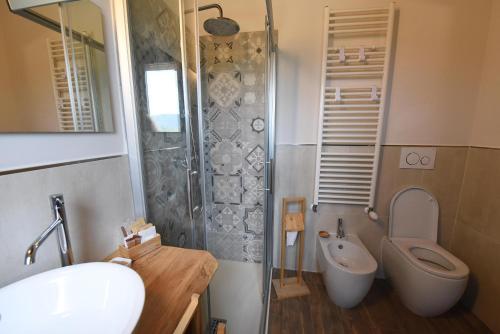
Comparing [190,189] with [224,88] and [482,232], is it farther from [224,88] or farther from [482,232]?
[482,232]

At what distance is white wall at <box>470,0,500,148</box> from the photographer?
4.62 feet

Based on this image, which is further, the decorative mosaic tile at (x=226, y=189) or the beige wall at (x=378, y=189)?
the decorative mosaic tile at (x=226, y=189)

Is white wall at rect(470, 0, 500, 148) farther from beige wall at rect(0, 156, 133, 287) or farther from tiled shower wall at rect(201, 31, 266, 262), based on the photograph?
beige wall at rect(0, 156, 133, 287)

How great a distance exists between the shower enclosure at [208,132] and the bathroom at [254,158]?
0.01 meters

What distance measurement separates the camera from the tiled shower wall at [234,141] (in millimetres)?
1764

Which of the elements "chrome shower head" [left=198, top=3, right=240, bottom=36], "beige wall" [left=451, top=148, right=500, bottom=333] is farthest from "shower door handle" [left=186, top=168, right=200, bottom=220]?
"beige wall" [left=451, top=148, right=500, bottom=333]

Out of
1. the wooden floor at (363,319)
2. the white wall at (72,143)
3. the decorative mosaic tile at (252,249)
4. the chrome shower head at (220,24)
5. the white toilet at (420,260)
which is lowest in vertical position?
the wooden floor at (363,319)

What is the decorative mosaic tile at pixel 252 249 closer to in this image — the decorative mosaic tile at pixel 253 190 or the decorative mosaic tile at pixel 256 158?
the decorative mosaic tile at pixel 253 190

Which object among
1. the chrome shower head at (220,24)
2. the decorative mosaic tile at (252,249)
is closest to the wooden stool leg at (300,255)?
the decorative mosaic tile at (252,249)

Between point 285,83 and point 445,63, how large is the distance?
1216mm

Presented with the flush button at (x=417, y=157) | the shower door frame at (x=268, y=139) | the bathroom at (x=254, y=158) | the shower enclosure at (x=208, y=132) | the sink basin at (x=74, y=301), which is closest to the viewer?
the sink basin at (x=74, y=301)

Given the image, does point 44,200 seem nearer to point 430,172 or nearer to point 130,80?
point 130,80

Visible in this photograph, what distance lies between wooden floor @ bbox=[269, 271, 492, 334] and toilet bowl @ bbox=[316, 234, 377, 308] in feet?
0.36

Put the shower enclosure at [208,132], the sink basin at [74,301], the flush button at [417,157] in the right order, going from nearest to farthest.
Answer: the sink basin at [74,301]
the shower enclosure at [208,132]
the flush button at [417,157]
